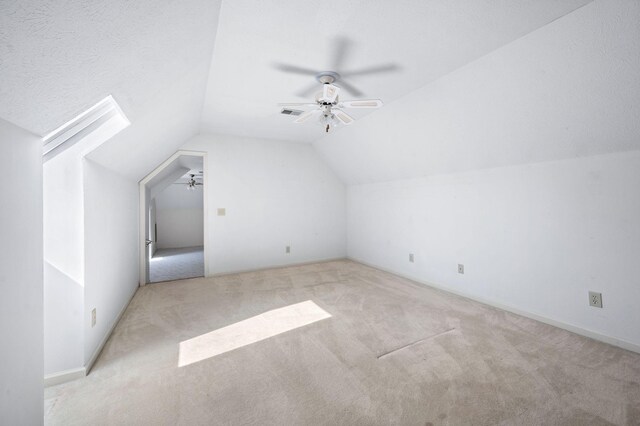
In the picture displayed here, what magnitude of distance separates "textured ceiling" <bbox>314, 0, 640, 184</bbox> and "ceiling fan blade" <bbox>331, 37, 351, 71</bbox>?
3.57 ft

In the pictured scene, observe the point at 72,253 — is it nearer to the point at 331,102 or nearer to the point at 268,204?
the point at 331,102

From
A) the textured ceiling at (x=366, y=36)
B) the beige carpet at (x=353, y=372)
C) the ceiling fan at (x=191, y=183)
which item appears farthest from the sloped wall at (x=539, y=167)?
the ceiling fan at (x=191, y=183)

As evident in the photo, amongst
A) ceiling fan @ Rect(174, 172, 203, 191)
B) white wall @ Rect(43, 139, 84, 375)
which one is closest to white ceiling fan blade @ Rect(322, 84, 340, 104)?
white wall @ Rect(43, 139, 84, 375)

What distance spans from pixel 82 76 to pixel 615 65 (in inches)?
126

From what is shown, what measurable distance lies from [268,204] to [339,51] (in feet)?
11.0

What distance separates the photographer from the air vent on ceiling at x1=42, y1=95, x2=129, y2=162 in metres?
1.67

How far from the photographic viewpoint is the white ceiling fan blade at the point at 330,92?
2389 mm

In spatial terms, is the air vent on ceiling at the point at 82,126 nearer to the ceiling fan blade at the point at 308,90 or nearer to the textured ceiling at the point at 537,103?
the ceiling fan blade at the point at 308,90

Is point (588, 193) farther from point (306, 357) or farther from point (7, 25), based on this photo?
point (7, 25)

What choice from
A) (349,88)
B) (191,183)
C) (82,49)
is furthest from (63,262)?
(191,183)

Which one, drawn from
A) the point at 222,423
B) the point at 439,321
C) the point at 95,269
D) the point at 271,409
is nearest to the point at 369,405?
the point at 271,409

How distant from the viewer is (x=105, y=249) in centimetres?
240

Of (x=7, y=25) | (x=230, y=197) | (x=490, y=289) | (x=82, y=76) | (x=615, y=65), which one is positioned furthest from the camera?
(x=230, y=197)

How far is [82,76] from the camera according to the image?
3.59 ft
